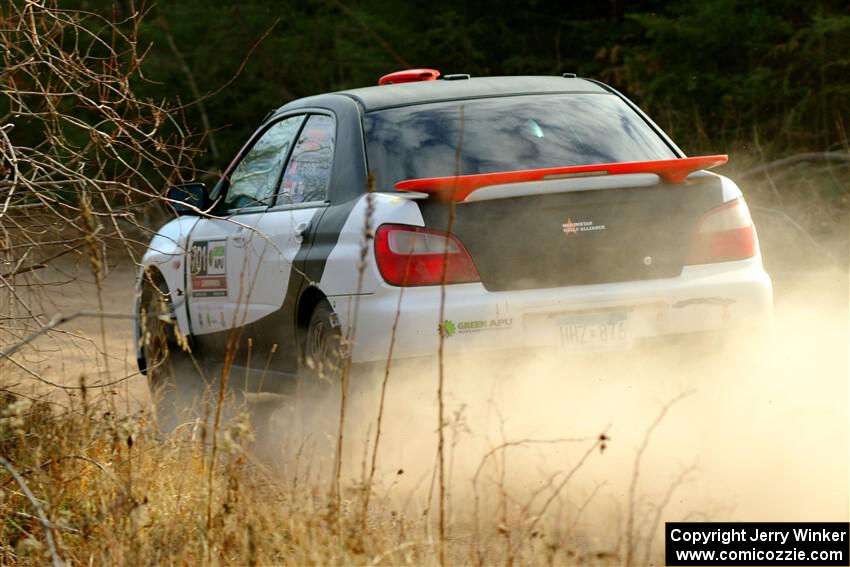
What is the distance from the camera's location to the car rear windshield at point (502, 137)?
6.61m

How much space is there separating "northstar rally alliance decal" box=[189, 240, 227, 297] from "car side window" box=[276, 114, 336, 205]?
22.2 inches

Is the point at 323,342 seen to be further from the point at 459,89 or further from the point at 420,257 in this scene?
the point at 459,89

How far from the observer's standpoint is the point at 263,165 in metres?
8.02

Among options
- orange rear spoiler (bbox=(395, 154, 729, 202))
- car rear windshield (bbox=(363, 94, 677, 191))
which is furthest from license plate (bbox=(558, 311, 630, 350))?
car rear windshield (bbox=(363, 94, 677, 191))

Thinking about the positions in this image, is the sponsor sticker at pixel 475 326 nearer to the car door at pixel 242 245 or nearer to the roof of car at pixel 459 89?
the car door at pixel 242 245

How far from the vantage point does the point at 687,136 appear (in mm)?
16359

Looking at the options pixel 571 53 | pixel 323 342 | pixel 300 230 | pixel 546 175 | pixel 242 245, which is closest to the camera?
pixel 546 175

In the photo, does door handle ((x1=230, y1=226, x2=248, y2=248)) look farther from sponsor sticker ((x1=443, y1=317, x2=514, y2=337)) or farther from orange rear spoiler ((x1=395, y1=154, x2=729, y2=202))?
sponsor sticker ((x1=443, y1=317, x2=514, y2=337))

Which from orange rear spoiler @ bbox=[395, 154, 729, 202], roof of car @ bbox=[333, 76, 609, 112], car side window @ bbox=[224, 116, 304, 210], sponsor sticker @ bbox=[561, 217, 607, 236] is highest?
roof of car @ bbox=[333, 76, 609, 112]

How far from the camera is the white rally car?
6.02 metres

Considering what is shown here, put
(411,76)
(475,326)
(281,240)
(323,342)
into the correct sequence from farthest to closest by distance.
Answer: (411,76)
(281,240)
(323,342)
(475,326)

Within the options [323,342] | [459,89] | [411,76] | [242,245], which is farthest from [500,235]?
[411,76]

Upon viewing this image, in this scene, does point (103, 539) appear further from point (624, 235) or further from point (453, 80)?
point (453, 80)

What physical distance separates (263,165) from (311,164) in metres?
0.79
